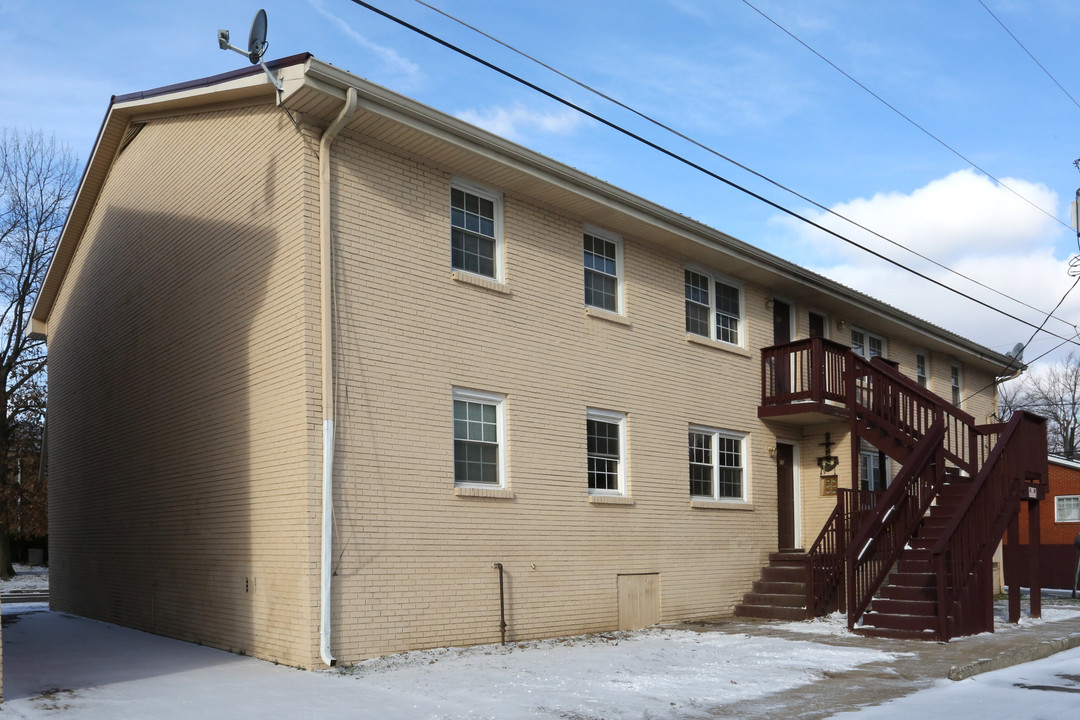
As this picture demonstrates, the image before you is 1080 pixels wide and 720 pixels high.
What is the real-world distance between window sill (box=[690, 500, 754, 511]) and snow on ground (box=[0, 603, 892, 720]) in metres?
3.26

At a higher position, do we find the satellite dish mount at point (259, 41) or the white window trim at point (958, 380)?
the satellite dish mount at point (259, 41)

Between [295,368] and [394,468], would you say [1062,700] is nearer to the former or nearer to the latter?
[394,468]

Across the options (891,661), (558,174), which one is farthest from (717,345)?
(891,661)

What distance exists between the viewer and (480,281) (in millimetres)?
13797

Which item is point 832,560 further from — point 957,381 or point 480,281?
point 957,381

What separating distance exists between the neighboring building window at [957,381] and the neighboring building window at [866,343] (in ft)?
13.2

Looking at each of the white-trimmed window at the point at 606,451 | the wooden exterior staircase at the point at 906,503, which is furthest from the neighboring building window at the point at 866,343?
the white-trimmed window at the point at 606,451

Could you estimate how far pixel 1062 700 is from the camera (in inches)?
376

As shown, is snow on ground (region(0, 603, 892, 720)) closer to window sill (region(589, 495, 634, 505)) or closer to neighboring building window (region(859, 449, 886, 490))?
window sill (region(589, 495, 634, 505))

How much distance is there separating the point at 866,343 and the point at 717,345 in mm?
6479

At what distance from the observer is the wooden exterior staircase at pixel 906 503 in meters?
14.4

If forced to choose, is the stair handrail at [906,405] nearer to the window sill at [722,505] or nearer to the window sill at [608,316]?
the window sill at [722,505]

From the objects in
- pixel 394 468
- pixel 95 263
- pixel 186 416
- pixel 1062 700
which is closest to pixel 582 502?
pixel 394 468

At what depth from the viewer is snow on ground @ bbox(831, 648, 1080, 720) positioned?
8812 millimetres
